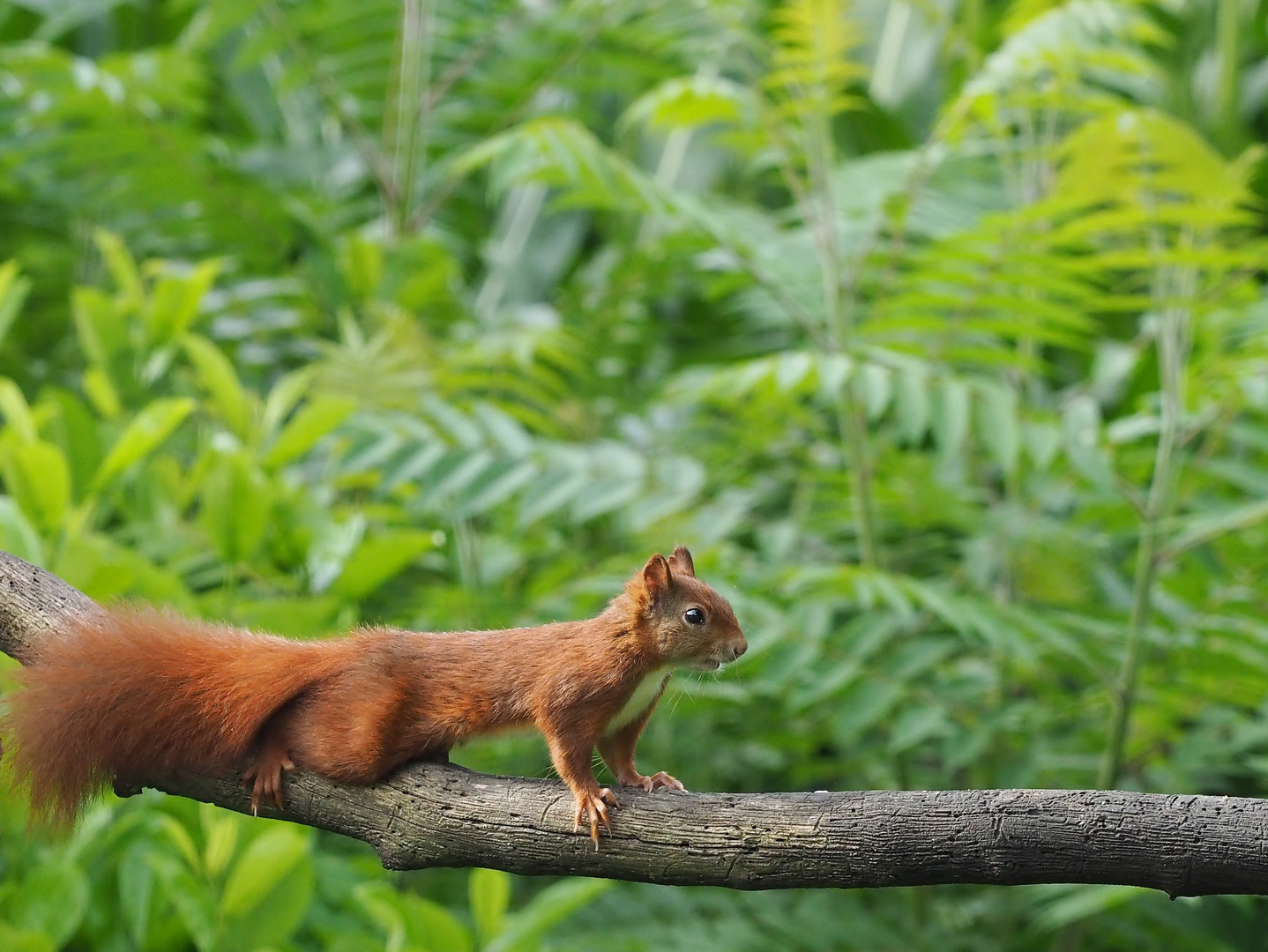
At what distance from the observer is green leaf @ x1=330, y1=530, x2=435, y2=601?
5.54 feet

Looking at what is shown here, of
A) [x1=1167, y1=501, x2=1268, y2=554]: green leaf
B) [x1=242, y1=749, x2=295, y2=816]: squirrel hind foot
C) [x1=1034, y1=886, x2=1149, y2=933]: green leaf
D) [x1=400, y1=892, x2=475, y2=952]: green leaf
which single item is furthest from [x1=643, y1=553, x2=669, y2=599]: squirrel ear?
[x1=1167, y1=501, x2=1268, y2=554]: green leaf

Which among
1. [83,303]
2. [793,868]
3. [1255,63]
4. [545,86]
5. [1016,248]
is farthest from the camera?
[1255,63]

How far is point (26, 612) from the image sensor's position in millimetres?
1141

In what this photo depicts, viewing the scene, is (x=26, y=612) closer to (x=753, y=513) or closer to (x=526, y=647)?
(x=526, y=647)

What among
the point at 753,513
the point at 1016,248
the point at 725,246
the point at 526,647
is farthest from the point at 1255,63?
the point at 526,647

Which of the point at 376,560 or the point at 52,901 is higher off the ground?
the point at 376,560

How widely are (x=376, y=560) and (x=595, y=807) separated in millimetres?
775

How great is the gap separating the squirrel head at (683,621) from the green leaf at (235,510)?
647mm

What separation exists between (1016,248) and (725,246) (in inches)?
22.1

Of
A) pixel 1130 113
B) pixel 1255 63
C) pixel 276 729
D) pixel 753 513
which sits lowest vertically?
pixel 753 513

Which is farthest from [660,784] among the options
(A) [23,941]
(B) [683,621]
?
(A) [23,941]

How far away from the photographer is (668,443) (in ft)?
9.87

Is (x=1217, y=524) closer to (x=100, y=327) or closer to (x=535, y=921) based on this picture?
(x=535, y=921)

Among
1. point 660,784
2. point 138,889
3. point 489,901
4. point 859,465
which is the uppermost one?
point 660,784
